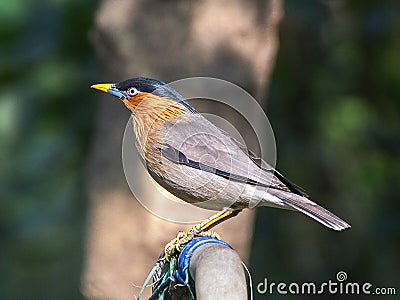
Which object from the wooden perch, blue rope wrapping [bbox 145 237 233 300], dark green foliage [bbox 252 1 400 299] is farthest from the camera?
dark green foliage [bbox 252 1 400 299]

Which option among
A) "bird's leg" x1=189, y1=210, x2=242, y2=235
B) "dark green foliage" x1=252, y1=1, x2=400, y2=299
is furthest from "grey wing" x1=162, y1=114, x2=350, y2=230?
"dark green foliage" x1=252, y1=1, x2=400, y2=299

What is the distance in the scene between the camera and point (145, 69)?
19.0 feet

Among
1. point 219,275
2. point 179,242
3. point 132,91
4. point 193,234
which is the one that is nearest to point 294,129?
point 132,91

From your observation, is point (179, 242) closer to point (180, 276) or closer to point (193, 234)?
point (193, 234)

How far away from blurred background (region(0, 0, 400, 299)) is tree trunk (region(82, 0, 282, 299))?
744mm

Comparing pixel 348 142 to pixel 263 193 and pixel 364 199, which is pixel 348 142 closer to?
pixel 364 199

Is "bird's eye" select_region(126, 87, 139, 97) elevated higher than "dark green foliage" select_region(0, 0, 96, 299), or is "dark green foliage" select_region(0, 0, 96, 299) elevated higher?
"bird's eye" select_region(126, 87, 139, 97)

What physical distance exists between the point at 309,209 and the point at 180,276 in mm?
995

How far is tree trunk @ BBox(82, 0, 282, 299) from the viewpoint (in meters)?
5.77

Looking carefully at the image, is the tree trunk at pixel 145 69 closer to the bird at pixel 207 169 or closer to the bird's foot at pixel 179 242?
the bird at pixel 207 169

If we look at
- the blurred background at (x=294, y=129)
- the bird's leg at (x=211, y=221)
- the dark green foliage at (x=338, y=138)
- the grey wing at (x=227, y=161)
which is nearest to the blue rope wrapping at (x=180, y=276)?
the bird's leg at (x=211, y=221)

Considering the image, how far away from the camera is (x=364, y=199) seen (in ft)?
24.3

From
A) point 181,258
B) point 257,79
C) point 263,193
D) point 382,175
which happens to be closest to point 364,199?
point 382,175

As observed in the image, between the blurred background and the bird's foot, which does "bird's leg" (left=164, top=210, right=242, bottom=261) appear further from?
the blurred background
